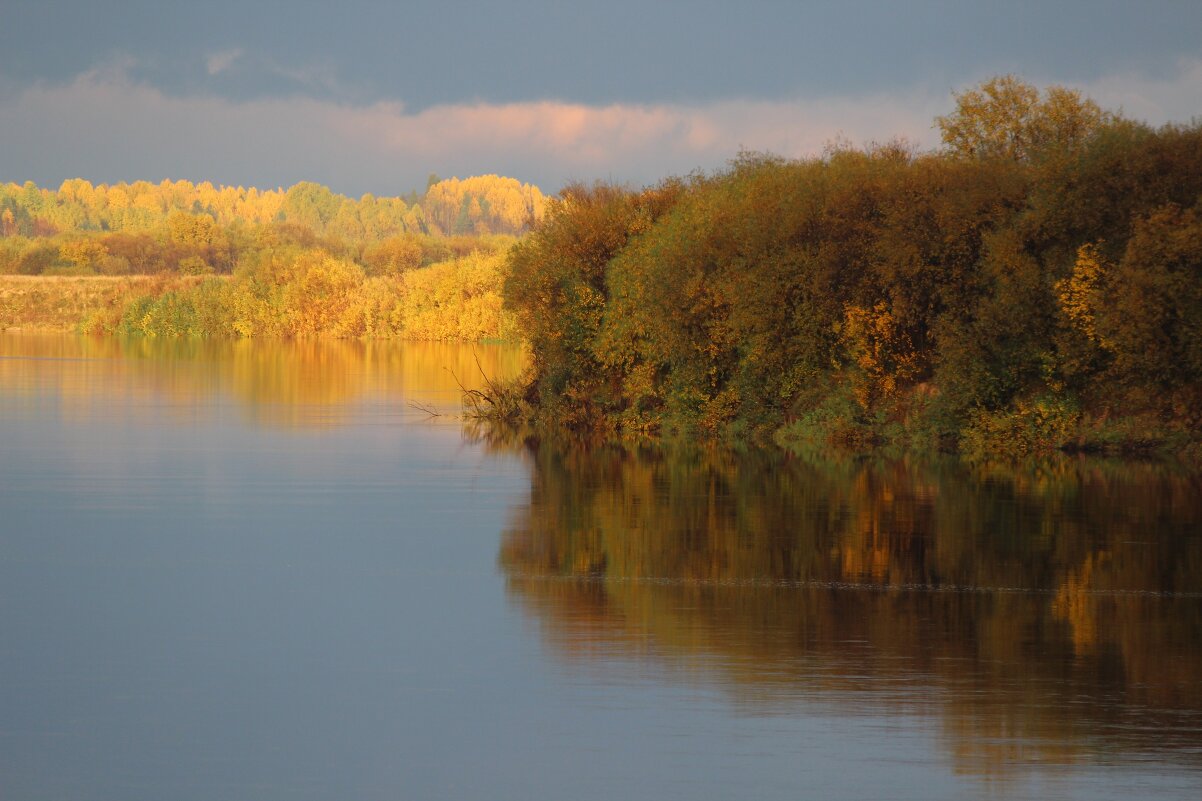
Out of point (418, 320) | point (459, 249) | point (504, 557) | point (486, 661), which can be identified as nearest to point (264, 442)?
point (504, 557)

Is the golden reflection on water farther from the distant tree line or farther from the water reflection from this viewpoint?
the water reflection

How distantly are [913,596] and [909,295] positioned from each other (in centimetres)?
1686

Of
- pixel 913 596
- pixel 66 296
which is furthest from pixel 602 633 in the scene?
pixel 66 296

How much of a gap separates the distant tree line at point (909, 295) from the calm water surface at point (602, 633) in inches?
129

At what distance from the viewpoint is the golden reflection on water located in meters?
46.7

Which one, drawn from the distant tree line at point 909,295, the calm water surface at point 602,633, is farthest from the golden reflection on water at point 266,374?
the calm water surface at point 602,633

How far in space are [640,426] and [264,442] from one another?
901 cm

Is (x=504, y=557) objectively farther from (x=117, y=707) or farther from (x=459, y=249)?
(x=459, y=249)

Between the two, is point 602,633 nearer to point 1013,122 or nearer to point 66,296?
point 1013,122

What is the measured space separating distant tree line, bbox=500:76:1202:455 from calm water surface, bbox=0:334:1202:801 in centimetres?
329

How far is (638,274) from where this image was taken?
37.3 metres

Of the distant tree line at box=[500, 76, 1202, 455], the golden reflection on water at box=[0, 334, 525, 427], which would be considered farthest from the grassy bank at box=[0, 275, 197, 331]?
the distant tree line at box=[500, 76, 1202, 455]

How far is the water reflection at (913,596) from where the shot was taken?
37.6ft

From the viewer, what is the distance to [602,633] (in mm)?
14062
